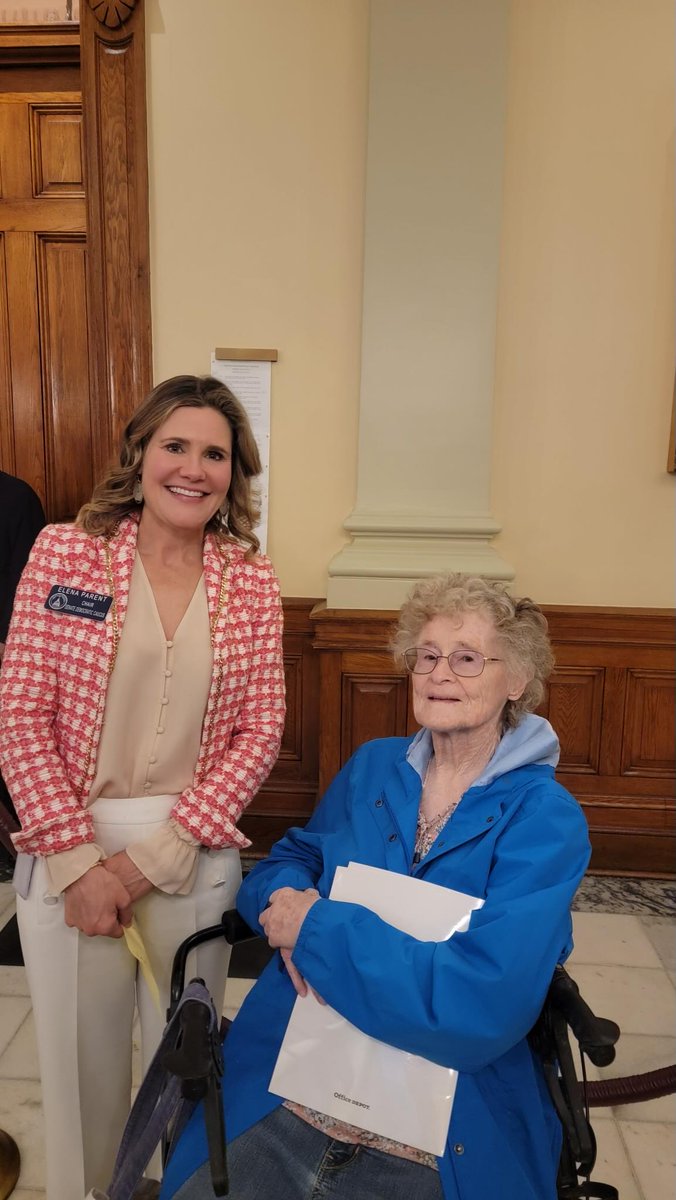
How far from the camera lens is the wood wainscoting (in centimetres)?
333

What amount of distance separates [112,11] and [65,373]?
55.0 inches

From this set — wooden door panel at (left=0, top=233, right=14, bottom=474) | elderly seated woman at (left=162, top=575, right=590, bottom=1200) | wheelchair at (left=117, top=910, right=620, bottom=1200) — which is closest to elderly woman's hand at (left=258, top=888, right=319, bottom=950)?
elderly seated woman at (left=162, top=575, right=590, bottom=1200)

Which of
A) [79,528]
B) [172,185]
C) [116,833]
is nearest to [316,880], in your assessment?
[116,833]

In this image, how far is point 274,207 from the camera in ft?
11.0

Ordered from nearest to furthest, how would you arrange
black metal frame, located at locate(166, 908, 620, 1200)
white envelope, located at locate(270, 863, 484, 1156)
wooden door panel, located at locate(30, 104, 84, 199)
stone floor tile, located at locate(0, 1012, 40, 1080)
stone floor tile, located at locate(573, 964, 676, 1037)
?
black metal frame, located at locate(166, 908, 620, 1200) → white envelope, located at locate(270, 863, 484, 1156) → stone floor tile, located at locate(0, 1012, 40, 1080) → stone floor tile, located at locate(573, 964, 676, 1037) → wooden door panel, located at locate(30, 104, 84, 199)

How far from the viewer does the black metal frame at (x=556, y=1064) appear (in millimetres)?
1159

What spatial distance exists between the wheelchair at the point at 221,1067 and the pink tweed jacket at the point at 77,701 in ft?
0.92

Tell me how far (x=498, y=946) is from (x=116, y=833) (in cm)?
71

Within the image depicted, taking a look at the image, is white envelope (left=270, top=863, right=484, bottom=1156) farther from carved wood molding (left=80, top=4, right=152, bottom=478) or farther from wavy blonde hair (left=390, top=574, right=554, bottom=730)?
carved wood molding (left=80, top=4, right=152, bottom=478)

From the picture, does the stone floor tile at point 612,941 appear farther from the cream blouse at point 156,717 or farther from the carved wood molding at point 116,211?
the carved wood molding at point 116,211

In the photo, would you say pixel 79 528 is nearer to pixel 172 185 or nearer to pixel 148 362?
pixel 148 362

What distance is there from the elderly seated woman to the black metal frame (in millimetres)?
42

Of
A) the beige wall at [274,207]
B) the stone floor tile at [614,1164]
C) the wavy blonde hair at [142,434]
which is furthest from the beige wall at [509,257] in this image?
the stone floor tile at [614,1164]

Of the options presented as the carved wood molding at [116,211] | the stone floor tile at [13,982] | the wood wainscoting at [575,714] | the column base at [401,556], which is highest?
the carved wood molding at [116,211]
